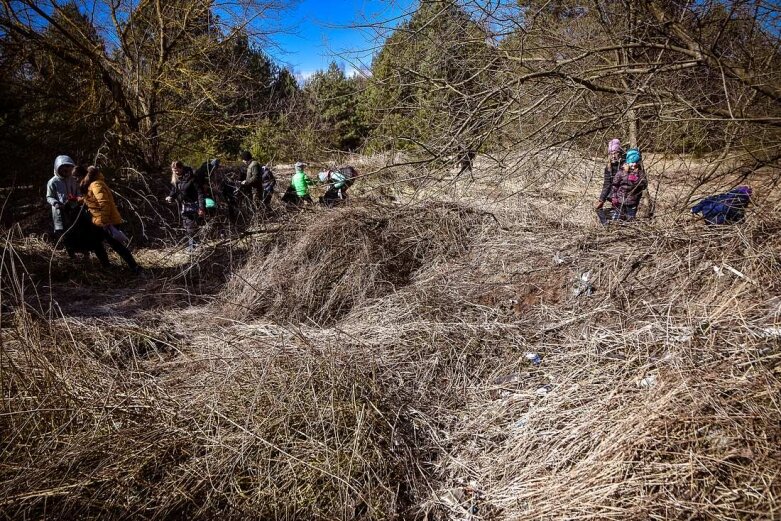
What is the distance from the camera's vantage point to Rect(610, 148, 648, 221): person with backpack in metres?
4.73

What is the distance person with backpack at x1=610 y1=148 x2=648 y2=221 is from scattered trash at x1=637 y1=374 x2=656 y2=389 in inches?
114

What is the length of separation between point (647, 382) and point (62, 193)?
663 cm

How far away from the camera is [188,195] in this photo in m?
6.19

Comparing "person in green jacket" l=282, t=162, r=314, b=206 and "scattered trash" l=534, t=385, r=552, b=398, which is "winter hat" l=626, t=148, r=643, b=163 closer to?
"scattered trash" l=534, t=385, r=552, b=398

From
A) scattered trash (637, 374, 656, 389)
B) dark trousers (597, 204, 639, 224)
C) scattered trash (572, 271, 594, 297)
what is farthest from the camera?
dark trousers (597, 204, 639, 224)

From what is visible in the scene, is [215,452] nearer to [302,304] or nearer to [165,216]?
[302,304]

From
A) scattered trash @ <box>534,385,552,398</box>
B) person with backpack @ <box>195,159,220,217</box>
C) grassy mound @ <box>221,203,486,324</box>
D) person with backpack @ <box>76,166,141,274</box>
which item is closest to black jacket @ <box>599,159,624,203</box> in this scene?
grassy mound @ <box>221,203,486,324</box>

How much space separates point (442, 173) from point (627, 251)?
1.78 metres

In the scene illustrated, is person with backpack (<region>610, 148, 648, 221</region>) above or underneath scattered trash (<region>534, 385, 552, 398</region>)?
above

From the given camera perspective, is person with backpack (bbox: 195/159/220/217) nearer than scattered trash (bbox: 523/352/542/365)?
No

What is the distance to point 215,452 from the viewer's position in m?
2.09

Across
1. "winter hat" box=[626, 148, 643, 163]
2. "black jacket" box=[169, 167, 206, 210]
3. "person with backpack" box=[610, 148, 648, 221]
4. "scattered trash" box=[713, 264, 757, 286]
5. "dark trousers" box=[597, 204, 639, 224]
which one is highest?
"black jacket" box=[169, 167, 206, 210]

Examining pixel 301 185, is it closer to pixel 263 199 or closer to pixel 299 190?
pixel 299 190

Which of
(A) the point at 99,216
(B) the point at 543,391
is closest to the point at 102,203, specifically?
(A) the point at 99,216
